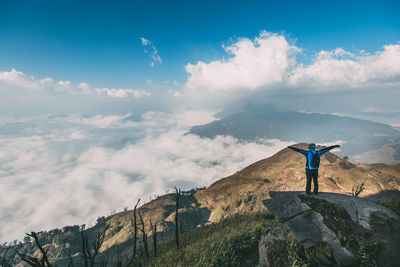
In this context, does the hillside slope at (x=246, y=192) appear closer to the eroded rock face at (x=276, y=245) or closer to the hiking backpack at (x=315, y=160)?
the eroded rock face at (x=276, y=245)

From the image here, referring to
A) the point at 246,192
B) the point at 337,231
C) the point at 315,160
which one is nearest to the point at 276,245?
the point at 337,231

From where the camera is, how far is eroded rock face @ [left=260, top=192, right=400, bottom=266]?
9445 mm

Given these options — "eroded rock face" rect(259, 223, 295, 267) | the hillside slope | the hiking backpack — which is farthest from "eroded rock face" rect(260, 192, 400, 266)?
the hillside slope

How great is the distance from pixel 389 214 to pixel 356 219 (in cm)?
208

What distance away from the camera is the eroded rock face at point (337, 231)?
945 cm

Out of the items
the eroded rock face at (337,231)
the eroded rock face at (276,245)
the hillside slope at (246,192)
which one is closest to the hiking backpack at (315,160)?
the eroded rock face at (337,231)

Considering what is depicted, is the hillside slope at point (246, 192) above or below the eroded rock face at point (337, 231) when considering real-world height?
→ below

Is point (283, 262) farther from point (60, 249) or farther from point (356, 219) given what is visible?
point (60, 249)

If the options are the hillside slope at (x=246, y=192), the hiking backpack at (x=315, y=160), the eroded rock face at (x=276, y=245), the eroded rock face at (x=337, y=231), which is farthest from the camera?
the hillside slope at (x=246, y=192)

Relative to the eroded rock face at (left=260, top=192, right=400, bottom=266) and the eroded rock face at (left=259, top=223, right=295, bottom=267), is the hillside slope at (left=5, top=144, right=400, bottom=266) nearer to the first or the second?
the eroded rock face at (left=259, top=223, right=295, bottom=267)

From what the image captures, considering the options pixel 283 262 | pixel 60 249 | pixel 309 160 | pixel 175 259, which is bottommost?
pixel 60 249

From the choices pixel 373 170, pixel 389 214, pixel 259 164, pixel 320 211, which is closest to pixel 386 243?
pixel 389 214

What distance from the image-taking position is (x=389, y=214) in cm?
1093

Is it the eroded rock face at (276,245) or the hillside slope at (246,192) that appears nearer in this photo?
the eroded rock face at (276,245)
